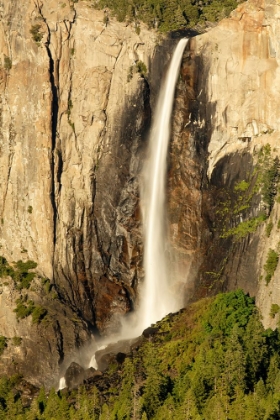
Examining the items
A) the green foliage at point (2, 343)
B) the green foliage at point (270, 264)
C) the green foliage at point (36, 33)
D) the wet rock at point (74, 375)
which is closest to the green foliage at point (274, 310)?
the green foliage at point (270, 264)

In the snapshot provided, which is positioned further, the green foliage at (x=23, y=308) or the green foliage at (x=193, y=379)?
the green foliage at (x=23, y=308)

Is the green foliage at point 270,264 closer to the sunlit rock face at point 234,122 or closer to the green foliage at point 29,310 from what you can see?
the sunlit rock face at point 234,122

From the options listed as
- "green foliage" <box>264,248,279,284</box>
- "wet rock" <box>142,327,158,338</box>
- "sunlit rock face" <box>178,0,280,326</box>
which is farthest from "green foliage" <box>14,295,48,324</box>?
"green foliage" <box>264,248,279,284</box>

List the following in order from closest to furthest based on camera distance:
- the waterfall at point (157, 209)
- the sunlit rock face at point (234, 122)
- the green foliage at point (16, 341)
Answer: the sunlit rock face at point (234, 122) < the green foliage at point (16, 341) < the waterfall at point (157, 209)

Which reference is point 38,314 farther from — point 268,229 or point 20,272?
point 268,229

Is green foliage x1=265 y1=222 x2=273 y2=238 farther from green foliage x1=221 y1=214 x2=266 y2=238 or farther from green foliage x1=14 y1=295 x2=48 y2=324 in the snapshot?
green foliage x1=14 y1=295 x2=48 y2=324

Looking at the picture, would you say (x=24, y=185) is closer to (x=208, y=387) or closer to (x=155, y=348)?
(x=155, y=348)

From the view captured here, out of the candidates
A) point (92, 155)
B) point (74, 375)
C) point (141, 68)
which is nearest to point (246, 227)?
point (92, 155)

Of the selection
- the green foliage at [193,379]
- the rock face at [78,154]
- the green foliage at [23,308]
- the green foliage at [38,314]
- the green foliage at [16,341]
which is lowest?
the green foliage at [193,379]
